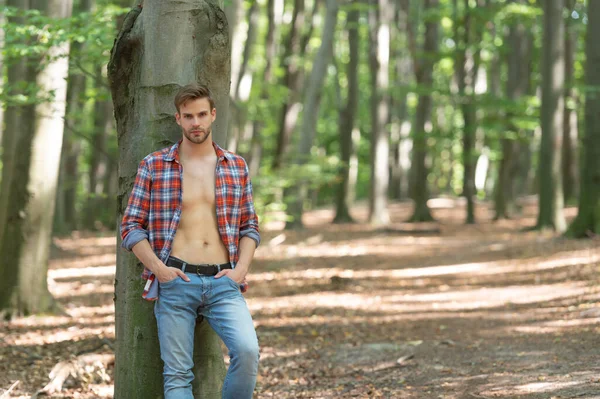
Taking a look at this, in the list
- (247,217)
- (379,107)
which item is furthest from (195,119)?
(379,107)

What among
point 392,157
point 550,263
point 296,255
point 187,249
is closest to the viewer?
point 187,249

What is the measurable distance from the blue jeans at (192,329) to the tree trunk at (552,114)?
15840 mm

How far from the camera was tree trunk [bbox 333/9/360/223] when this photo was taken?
2673 cm

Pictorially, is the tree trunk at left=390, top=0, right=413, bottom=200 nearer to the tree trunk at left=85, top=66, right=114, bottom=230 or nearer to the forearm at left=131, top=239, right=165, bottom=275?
the tree trunk at left=85, top=66, right=114, bottom=230

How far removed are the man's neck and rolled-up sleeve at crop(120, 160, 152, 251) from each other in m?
0.24

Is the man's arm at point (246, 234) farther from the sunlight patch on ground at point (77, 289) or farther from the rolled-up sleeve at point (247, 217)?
the sunlight patch on ground at point (77, 289)

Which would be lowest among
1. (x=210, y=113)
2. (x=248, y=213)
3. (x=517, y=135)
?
(x=248, y=213)

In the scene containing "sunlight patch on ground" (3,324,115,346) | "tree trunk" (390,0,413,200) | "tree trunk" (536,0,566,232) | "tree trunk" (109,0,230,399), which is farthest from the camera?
"tree trunk" (390,0,413,200)

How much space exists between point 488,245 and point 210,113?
14.9 meters

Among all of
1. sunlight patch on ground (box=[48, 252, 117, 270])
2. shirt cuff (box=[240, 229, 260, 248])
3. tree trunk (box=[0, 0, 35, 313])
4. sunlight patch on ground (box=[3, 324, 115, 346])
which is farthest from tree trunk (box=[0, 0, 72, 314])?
sunlight patch on ground (box=[48, 252, 117, 270])

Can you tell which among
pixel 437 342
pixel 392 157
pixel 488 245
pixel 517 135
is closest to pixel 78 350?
pixel 437 342

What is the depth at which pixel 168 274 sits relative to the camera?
13.8 feet

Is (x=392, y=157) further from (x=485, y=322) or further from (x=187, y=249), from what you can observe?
(x=187, y=249)

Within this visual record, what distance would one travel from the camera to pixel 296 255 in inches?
710
